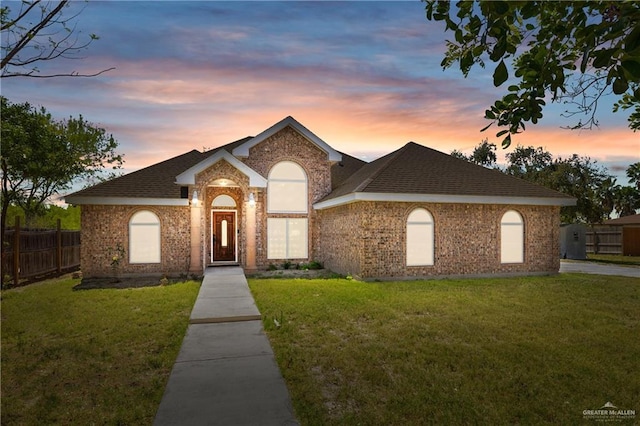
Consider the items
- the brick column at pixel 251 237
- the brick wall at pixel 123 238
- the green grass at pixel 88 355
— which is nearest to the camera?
the green grass at pixel 88 355

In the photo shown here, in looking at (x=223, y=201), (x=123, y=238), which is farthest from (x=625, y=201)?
(x=123, y=238)

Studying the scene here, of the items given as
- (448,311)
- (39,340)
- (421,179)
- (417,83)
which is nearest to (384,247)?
(421,179)

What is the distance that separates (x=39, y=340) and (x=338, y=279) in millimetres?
9318

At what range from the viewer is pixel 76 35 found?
5.07 m

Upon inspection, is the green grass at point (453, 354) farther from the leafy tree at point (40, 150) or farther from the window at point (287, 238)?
the leafy tree at point (40, 150)

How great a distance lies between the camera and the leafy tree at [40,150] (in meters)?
12.7

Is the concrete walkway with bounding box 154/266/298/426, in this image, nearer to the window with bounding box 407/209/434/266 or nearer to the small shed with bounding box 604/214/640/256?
the window with bounding box 407/209/434/266

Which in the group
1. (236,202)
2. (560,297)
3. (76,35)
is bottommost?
(560,297)

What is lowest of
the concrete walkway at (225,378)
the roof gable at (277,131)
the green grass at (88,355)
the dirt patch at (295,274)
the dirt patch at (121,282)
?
the dirt patch at (121,282)

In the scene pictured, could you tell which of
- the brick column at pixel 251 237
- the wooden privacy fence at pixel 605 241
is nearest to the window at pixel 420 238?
the brick column at pixel 251 237

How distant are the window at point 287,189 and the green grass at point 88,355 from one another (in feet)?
24.1

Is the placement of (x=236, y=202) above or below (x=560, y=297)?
above

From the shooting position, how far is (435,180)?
15.2 meters

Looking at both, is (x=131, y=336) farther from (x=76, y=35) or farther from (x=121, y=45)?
(x=121, y=45)
